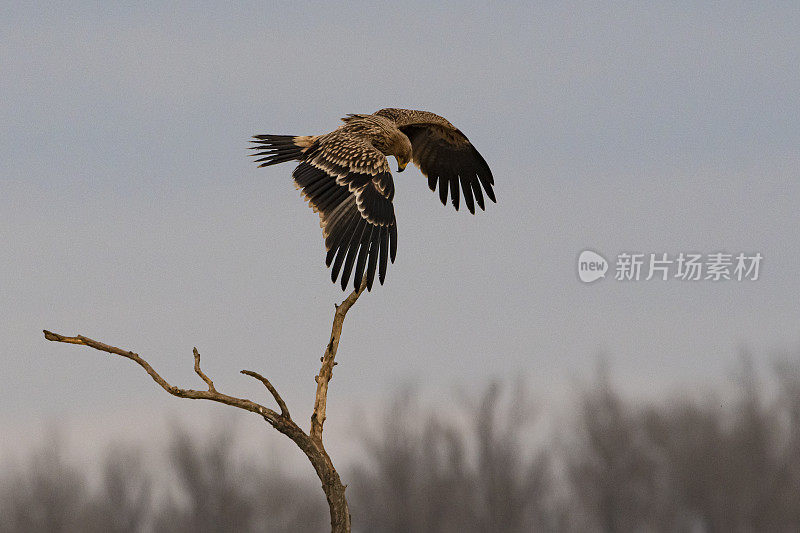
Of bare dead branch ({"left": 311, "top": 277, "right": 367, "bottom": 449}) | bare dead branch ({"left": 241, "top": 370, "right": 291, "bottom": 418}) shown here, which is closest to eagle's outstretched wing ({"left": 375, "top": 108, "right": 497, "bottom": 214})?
bare dead branch ({"left": 311, "top": 277, "right": 367, "bottom": 449})

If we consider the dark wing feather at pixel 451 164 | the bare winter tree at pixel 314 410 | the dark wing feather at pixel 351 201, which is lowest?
the bare winter tree at pixel 314 410

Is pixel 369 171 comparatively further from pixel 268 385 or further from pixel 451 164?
pixel 451 164

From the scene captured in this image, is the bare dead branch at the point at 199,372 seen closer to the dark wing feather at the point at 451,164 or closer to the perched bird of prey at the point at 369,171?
the perched bird of prey at the point at 369,171

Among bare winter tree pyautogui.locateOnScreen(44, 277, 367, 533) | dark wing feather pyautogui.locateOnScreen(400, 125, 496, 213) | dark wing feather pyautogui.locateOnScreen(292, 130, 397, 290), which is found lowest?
bare winter tree pyautogui.locateOnScreen(44, 277, 367, 533)

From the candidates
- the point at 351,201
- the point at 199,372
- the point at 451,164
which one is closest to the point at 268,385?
the point at 199,372

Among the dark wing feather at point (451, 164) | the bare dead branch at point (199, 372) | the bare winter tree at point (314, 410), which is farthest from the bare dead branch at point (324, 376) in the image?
the dark wing feather at point (451, 164)

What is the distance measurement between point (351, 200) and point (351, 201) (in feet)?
0.06

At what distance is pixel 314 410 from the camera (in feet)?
31.4

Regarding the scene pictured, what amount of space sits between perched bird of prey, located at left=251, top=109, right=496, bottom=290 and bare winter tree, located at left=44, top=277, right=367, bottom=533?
0.46m

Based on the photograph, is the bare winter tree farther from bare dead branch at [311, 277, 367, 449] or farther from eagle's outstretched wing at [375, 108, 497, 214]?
eagle's outstretched wing at [375, 108, 497, 214]

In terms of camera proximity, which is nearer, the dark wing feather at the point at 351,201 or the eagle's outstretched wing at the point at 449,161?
the dark wing feather at the point at 351,201

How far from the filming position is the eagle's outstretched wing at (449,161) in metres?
13.4

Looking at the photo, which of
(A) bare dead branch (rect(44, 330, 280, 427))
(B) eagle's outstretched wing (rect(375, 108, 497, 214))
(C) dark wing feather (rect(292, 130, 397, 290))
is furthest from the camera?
(B) eagle's outstretched wing (rect(375, 108, 497, 214))

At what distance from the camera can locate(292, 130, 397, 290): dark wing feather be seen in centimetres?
934
